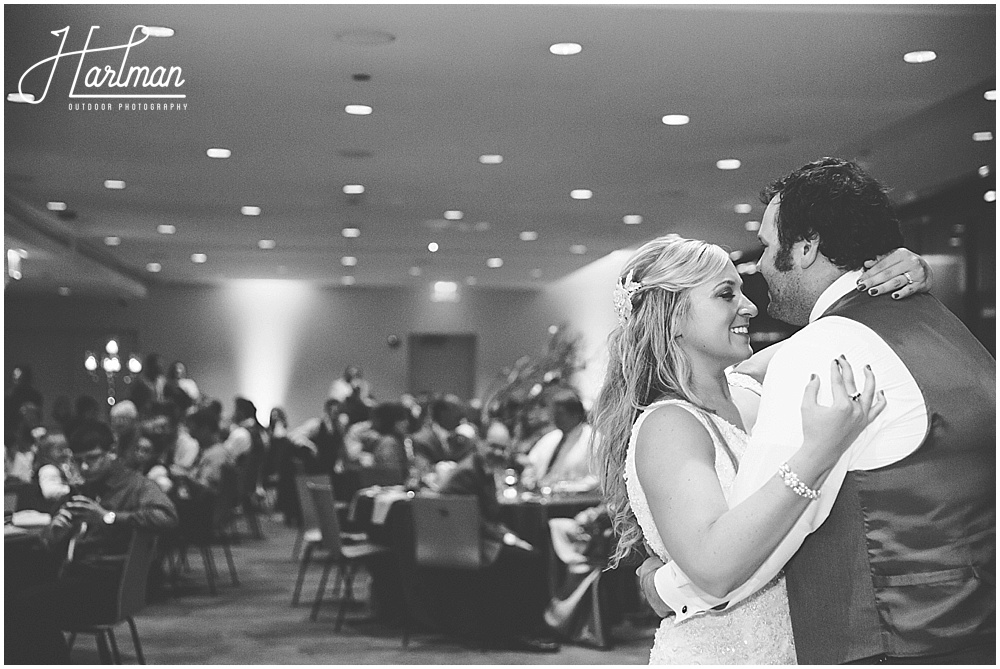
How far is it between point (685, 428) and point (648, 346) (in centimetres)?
21

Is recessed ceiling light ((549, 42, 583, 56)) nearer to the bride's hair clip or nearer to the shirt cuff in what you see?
the bride's hair clip

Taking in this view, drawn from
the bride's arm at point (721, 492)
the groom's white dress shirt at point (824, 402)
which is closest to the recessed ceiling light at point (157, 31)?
the bride's arm at point (721, 492)

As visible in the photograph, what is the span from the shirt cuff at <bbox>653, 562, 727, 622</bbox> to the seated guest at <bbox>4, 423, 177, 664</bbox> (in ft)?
11.2

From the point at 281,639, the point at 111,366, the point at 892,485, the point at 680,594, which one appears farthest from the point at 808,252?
the point at 111,366

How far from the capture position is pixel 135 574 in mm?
5203

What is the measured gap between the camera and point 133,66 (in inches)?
215

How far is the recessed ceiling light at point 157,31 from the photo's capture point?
5262 millimetres

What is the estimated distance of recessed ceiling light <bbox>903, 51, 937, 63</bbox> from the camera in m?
5.73

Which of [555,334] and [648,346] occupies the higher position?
[555,334]

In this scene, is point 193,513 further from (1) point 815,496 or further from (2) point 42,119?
(1) point 815,496

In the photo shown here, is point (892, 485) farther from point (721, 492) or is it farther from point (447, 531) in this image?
point (447, 531)

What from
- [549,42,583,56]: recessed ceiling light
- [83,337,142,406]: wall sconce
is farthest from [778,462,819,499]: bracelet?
[83,337,142,406]: wall sconce

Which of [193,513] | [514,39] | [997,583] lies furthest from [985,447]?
[193,513]

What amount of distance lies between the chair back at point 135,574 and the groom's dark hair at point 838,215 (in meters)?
3.96
